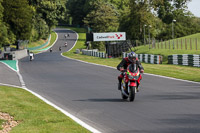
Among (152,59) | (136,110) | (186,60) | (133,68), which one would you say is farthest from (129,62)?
(152,59)

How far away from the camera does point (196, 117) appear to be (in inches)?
395

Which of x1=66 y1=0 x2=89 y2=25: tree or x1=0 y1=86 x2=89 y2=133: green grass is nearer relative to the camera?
x1=0 y1=86 x2=89 y2=133: green grass

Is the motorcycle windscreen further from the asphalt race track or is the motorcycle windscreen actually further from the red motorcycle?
the asphalt race track

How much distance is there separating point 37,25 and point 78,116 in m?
96.9

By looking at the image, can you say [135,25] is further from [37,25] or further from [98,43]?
[37,25]

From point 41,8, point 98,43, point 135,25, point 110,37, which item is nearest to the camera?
point 110,37

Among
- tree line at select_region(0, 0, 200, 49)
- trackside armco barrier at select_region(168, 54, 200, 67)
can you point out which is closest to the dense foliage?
tree line at select_region(0, 0, 200, 49)

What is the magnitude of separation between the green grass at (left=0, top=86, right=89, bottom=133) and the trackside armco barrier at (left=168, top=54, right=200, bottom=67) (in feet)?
82.9

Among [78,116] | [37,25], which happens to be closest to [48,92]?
[78,116]

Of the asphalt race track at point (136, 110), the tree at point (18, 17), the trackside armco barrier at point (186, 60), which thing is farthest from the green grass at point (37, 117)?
the tree at point (18, 17)

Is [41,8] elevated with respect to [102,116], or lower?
elevated

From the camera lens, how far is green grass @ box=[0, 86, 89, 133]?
28.3 feet

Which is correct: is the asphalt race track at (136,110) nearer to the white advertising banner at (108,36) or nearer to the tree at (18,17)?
the white advertising banner at (108,36)

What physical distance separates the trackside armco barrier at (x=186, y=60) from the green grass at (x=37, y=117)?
82.9ft
